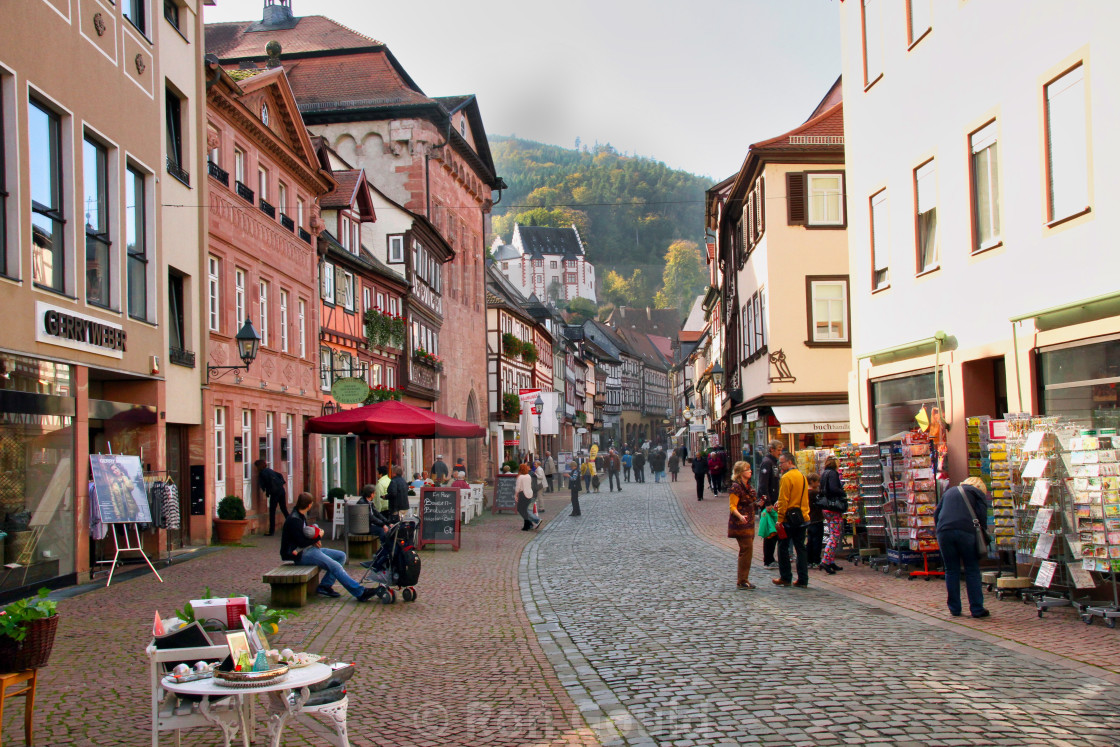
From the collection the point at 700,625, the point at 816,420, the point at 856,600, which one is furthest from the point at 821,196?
the point at 700,625

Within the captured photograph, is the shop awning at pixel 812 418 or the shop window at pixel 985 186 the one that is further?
the shop awning at pixel 812 418

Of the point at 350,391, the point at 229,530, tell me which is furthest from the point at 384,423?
the point at 350,391

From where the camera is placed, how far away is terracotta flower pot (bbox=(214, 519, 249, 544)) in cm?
1945

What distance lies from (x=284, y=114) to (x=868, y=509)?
16438mm

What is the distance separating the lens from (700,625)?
10.8 meters

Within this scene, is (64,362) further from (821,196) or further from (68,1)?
(821,196)

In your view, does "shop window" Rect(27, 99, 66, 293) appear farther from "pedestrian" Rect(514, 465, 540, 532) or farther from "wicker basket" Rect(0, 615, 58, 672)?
"pedestrian" Rect(514, 465, 540, 532)

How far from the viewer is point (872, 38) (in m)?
18.7

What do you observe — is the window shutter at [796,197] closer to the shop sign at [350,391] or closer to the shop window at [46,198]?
the shop sign at [350,391]

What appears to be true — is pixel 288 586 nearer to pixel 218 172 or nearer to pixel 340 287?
pixel 218 172

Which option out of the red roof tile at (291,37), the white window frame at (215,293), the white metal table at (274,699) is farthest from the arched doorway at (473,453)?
the white metal table at (274,699)

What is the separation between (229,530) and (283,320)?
7.11 metres

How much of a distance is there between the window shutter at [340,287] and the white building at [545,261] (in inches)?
4894

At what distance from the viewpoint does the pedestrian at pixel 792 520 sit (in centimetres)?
1379
